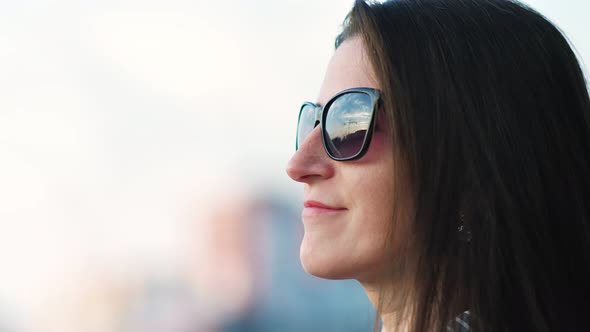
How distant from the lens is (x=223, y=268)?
34.5ft

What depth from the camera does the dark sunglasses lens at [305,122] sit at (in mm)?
1961

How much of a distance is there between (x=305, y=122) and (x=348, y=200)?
379 millimetres

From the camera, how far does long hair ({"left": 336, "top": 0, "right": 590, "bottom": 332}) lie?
5.15 ft

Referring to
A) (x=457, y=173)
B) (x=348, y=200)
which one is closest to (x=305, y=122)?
(x=348, y=200)

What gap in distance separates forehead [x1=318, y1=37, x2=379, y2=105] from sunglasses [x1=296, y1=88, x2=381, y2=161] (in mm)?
31

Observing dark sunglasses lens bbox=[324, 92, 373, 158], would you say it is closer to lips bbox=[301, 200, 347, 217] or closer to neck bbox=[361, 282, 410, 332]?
lips bbox=[301, 200, 347, 217]

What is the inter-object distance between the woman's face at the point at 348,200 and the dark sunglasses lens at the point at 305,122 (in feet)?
0.40

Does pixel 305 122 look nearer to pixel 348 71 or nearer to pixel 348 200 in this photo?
pixel 348 71

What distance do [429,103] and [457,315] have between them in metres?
0.48

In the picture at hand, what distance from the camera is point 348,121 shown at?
1.77 metres

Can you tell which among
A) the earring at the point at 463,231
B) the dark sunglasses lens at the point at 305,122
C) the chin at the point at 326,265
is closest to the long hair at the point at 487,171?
the earring at the point at 463,231

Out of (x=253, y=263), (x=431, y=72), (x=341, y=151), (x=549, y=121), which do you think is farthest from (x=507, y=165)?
(x=253, y=263)

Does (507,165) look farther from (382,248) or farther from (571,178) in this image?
(382,248)

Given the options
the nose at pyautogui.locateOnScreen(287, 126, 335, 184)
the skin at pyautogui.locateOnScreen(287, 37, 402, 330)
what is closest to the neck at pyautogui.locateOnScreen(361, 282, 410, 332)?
the skin at pyautogui.locateOnScreen(287, 37, 402, 330)
